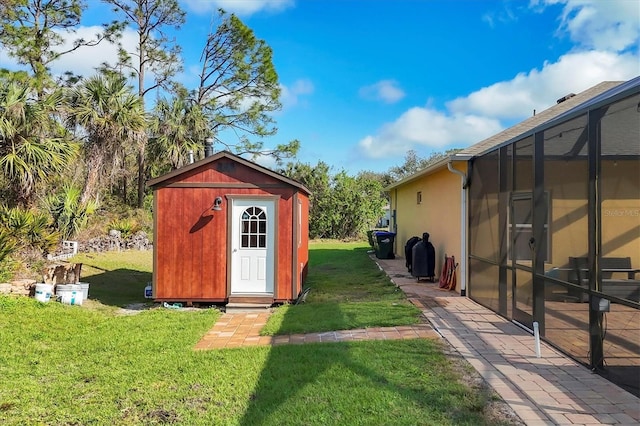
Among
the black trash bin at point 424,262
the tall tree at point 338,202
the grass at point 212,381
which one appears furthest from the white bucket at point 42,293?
the tall tree at point 338,202

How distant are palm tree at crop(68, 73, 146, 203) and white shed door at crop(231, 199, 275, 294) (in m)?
9.41

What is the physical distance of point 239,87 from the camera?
1015 inches

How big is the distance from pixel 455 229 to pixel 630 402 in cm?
563

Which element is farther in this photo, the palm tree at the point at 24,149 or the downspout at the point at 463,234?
the palm tree at the point at 24,149

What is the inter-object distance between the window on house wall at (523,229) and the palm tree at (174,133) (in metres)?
16.0

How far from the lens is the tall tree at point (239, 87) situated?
82.9 ft

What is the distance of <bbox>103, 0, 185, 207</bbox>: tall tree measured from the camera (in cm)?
2331

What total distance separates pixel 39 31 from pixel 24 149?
14.9 meters

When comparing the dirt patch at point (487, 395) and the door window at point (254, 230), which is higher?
the door window at point (254, 230)

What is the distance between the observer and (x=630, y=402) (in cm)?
350

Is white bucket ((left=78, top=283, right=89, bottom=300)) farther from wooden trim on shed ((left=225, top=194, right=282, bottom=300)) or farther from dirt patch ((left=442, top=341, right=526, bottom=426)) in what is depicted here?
dirt patch ((left=442, top=341, right=526, bottom=426))

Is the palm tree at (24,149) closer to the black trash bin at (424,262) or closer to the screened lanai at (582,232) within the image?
the black trash bin at (424,262)

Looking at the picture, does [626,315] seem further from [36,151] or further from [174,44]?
[174,44]

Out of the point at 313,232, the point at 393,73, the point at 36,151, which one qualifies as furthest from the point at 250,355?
the point at 313,232
